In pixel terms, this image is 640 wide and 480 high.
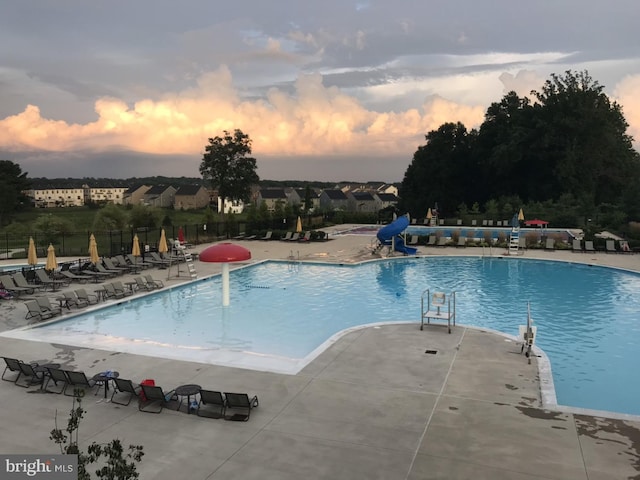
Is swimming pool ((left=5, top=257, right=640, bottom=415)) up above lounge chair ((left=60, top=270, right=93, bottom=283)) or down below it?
below

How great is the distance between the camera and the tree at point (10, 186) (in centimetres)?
6562

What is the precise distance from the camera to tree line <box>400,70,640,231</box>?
175 ft

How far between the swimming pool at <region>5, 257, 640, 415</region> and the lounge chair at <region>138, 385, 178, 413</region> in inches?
94.5

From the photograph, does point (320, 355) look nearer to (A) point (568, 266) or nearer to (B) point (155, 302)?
(B) point (155, 302)

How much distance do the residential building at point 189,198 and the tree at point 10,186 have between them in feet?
129

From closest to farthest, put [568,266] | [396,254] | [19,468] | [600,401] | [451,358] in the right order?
1. [19,468]
2. [600,401]
3. [451,358]
4. [568,266]
5. [396,254]

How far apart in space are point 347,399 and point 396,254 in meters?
21.0

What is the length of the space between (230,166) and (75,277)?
45053 millimetres

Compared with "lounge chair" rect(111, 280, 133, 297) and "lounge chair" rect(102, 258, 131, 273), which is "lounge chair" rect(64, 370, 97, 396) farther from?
"lounge chair" rect(102, 258, 131, 273)

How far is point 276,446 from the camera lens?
24.5 feet

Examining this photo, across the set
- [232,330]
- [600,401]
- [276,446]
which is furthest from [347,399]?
[232,330]

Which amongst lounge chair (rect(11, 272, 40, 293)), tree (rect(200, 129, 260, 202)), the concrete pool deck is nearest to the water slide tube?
the concrete pool deck

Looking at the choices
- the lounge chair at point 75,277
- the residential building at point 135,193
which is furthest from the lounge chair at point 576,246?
the residential building at point 135,193

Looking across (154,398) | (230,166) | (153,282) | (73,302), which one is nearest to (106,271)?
(153,282)
